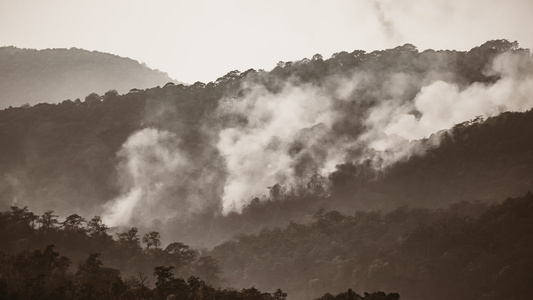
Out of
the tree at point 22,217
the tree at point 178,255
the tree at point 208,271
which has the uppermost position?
the tree at point 22,217

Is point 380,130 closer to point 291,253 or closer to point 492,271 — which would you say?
point 291,253

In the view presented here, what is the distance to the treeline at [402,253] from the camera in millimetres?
131500

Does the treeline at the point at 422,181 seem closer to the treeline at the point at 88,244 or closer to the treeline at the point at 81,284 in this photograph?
the treeline at the point at 88,244

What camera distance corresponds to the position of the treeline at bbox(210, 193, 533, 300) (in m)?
132

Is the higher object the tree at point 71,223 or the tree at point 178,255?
the tree at point 71,223

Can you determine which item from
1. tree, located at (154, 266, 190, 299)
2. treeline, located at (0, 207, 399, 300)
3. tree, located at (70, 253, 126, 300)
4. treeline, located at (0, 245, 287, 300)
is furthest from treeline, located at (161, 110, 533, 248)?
tree, located at (154, 266, 190, 299)

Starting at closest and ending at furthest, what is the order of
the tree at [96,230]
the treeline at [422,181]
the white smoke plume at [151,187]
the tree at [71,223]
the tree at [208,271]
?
the tree at [71,223] < the tree at [96,230] < the tree at [208,271] < the treeline at [422,181] < the white smoke plume at [151,187]

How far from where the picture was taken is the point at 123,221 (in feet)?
570

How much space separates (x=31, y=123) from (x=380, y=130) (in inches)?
3687

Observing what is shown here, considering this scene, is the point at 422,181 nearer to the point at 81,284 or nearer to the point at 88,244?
the point at 88,244

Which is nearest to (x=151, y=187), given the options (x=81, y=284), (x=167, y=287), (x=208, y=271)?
(x=208, y=271)

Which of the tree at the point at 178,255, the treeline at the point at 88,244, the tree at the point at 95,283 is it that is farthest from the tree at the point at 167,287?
the tree at the point at 178,255

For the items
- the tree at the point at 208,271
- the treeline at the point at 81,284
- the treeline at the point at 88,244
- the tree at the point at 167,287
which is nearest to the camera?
the treeline at the point at 81,284

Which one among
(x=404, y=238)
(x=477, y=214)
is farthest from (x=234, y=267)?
(x=477, y=214)
